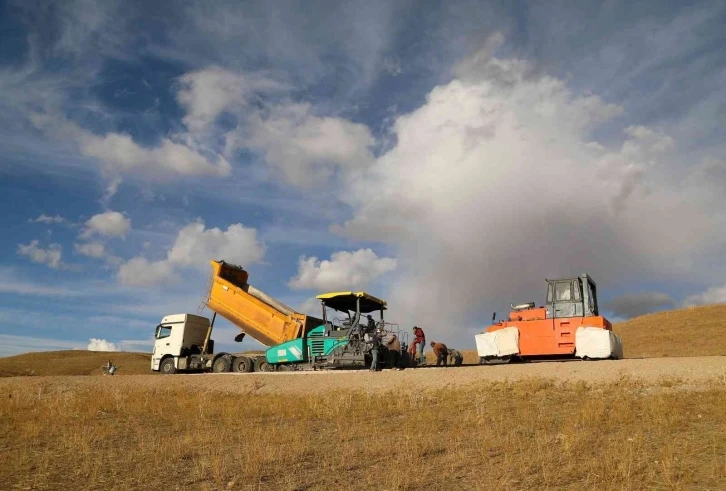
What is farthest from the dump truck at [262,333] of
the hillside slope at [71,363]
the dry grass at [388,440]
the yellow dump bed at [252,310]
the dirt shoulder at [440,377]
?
the hillside slope at [71,363]

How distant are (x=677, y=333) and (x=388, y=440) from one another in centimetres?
3441

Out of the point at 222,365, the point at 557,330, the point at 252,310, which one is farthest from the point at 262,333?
the point at 557,330

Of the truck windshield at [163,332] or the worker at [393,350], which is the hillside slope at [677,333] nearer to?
the worker at [393,350]

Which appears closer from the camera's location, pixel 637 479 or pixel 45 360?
pixel 637 479

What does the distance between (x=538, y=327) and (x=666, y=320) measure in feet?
94.2

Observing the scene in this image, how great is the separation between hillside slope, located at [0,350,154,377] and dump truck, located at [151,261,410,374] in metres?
10.4

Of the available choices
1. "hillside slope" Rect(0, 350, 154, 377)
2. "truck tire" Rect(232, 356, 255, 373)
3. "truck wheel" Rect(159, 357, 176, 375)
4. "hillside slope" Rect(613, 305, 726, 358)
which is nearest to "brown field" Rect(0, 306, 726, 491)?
"truck tire" Rect(232, 356, 255, 373)

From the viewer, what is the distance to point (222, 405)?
41.0ft

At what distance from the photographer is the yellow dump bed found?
843 inches

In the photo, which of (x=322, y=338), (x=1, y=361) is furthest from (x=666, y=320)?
(x=1, y=361)

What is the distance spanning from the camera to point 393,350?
1980cm

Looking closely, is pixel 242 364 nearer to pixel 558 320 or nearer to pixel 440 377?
pixel 440 377

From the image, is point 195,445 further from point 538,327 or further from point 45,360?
point 45,360

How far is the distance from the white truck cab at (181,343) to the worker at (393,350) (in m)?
9.05
